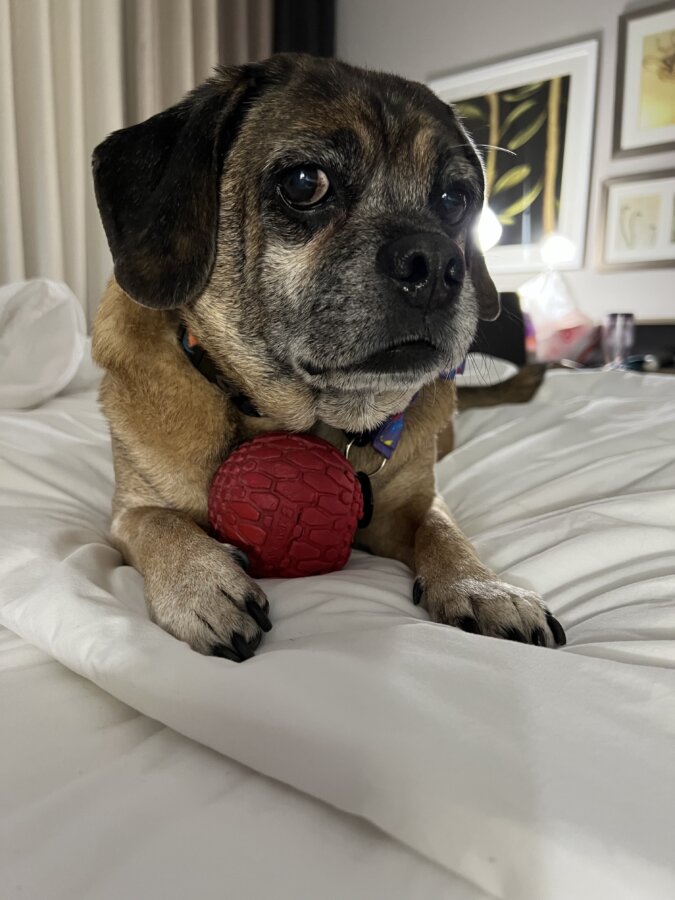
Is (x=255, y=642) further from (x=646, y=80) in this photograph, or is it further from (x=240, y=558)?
(x=646, y=80)

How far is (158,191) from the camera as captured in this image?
3.32 feet

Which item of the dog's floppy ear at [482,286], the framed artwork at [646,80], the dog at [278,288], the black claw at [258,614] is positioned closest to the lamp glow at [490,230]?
the framed artwork at [646,80]

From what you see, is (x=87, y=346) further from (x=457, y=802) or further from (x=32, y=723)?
(x=457, y=802)

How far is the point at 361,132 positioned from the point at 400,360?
15.1 inches

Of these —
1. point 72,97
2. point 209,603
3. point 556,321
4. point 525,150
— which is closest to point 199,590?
point 209,603

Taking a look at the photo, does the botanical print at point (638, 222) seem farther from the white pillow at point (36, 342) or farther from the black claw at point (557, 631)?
the black claw at point (557, 631)

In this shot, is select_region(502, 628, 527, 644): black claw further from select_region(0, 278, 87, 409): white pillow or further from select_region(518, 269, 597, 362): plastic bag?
select_region(518, 269, 597, 362): plastic bag

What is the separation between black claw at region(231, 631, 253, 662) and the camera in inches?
27.7

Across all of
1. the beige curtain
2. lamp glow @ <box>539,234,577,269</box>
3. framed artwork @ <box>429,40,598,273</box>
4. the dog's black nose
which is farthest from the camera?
lamp glow @ <box>539,234,577,269</box>

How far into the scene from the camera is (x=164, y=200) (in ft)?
3.33

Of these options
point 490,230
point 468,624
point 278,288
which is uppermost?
point 490,230

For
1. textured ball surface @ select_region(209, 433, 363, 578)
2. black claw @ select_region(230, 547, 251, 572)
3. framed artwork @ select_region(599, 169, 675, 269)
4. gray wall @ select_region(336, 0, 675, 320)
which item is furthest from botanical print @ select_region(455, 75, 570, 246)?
black claw @ select_region(230, 547, 251, 572)

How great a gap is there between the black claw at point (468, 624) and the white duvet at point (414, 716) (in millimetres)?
63

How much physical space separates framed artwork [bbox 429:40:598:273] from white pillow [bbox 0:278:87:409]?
2.80m
